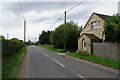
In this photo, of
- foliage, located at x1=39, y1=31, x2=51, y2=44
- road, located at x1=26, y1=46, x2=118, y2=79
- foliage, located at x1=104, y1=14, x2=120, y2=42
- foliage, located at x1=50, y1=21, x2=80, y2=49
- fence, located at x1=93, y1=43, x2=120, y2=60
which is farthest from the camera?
foliage, located at x1=39, y1=31, x2=51, y2=44

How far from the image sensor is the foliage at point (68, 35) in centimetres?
5877

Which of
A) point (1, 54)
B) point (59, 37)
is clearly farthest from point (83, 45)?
point (1, 54)

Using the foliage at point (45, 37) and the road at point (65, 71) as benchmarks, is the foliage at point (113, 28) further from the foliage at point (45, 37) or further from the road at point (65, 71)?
the foliage at point (45, 37)

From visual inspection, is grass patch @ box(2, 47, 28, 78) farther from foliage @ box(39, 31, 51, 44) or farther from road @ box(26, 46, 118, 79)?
foliage @ box(39, 31, 51, 44)

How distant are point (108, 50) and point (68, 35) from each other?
29124 millimetres

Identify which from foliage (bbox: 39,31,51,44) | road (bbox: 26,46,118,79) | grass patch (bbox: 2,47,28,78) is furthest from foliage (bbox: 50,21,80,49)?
foliage (bbox: 39,31,51,44)

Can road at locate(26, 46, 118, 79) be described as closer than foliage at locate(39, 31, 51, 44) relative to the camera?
Yes

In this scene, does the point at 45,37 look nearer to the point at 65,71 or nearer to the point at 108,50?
the point at 108,50

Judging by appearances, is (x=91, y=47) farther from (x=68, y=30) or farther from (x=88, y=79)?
(x=88, y=79)

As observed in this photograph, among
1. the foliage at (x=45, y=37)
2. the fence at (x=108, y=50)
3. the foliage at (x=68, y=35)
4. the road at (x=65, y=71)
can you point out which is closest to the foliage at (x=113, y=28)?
the fence at (x=108, y=50)

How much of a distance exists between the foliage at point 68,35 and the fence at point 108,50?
71.8 feet

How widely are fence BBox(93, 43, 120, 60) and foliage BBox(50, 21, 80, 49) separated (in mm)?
21896

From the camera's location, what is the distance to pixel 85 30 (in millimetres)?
48344

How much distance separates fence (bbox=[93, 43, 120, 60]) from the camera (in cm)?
2707
